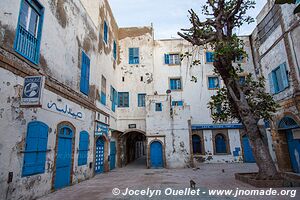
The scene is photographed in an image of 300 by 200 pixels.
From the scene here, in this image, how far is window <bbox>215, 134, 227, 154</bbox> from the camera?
17531mm

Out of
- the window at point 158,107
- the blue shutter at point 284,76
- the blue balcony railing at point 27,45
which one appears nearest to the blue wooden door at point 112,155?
the window at point 158,107

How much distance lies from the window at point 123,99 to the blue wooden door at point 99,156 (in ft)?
17.4

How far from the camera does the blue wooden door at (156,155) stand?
49.7 feet

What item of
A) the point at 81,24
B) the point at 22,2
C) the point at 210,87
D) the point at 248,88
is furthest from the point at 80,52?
the point at 210,87

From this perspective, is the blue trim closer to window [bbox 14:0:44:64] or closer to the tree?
the tree

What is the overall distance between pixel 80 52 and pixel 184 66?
11.9 meters

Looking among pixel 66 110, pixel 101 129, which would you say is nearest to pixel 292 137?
pixel 101 129

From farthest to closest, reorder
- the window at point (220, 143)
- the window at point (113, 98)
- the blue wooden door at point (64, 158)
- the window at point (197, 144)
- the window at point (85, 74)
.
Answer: the window at point (197, 144)
the window at point (220, 143)
the window at point (113, 98)
the window at point (85, 74)
the blue wooden door at point (64, 158)

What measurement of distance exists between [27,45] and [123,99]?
1171cm

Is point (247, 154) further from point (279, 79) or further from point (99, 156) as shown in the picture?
point (99, 156)

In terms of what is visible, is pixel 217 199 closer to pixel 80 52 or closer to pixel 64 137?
pixel 64 137

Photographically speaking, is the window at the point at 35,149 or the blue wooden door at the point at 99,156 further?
the blue wooden door at the point at 99,156

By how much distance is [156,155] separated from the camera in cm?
1524

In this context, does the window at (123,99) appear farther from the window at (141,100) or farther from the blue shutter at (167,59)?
the blue shutter at (167,59)
